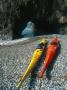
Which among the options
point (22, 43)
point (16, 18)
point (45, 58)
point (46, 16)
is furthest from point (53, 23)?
point (45, 58)

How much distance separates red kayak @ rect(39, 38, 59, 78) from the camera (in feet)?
5.76

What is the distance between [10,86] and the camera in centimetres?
179

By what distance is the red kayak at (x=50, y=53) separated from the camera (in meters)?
1.76

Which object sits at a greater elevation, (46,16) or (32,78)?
(46,16)

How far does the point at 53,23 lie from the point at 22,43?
45cm

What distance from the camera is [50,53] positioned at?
71.4 inches

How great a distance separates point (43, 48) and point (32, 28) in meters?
0.84

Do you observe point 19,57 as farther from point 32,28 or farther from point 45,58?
point 32,28

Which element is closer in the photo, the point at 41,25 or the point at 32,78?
the point at 32,78

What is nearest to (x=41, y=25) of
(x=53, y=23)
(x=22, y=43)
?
(x=53, y=23)

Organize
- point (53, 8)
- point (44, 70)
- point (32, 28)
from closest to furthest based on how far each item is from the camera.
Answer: point (44, 70)
point (53, 8)
point (32, 28)

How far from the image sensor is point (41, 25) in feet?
8.00

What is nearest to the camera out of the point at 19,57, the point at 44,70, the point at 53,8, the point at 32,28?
the point at 44,70

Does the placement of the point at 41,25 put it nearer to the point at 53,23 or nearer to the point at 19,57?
the point at 53,23
